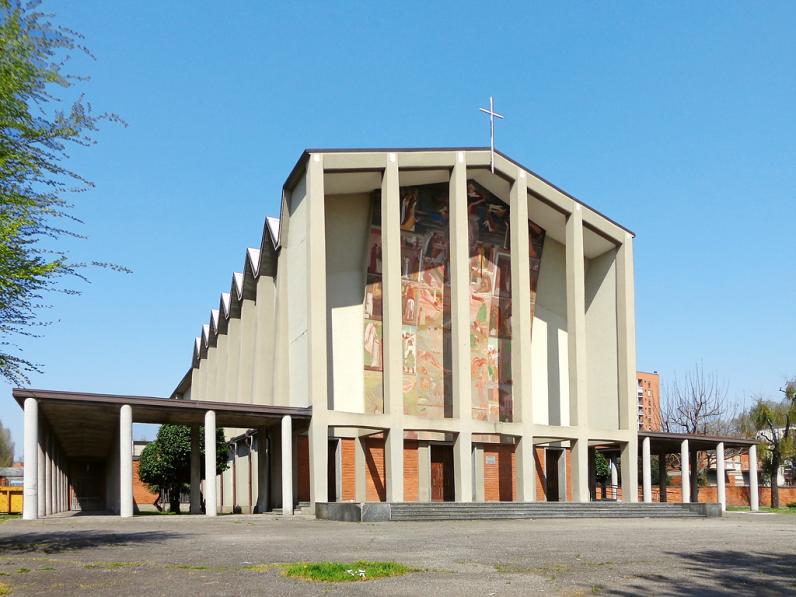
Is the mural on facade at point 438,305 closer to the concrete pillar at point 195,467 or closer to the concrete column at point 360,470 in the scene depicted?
the concrete column at point 360,470

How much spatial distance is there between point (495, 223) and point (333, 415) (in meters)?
11.0

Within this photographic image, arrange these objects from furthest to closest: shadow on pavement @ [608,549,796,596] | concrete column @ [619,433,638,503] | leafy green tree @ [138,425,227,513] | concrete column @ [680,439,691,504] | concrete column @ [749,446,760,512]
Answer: concrete column @ [749,446,760,512] < leafy green tree @ [138,425,227,513] < concrete column @ [680,439,691,504] < concrete column @ [619,433,638,503] < shadow on pavement @ [608,549,796,596]

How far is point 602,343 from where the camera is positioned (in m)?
34.0

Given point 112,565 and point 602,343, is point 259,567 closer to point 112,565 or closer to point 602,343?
point 112,565

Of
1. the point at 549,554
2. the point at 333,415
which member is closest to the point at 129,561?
the point at 549,554

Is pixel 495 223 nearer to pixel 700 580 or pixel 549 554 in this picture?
pixel 549 554

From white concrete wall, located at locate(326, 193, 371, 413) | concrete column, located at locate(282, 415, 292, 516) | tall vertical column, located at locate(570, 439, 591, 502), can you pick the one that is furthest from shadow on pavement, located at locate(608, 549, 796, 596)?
white concrete wall, located at locate(326, 193, 371, 413)

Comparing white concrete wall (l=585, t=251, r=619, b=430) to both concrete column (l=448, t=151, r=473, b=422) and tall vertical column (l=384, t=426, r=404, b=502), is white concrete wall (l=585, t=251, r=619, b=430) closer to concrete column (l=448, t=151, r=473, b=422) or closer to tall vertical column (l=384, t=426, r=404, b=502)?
concrete column (l=448, t=151, r=473, b=422)

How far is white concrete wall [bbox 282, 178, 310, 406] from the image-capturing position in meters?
27.7

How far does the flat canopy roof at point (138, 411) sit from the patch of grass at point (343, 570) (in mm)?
14898

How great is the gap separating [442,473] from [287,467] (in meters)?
8.11

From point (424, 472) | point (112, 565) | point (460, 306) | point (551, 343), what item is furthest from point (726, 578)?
point (551, 343)

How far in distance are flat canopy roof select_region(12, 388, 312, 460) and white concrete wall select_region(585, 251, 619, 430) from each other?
12.7m

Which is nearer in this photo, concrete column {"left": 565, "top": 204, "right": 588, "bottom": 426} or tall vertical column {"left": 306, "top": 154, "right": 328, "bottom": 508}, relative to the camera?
tall vertical column {"left": 306, "top": 154, "right": 328, "bottom": 508}
